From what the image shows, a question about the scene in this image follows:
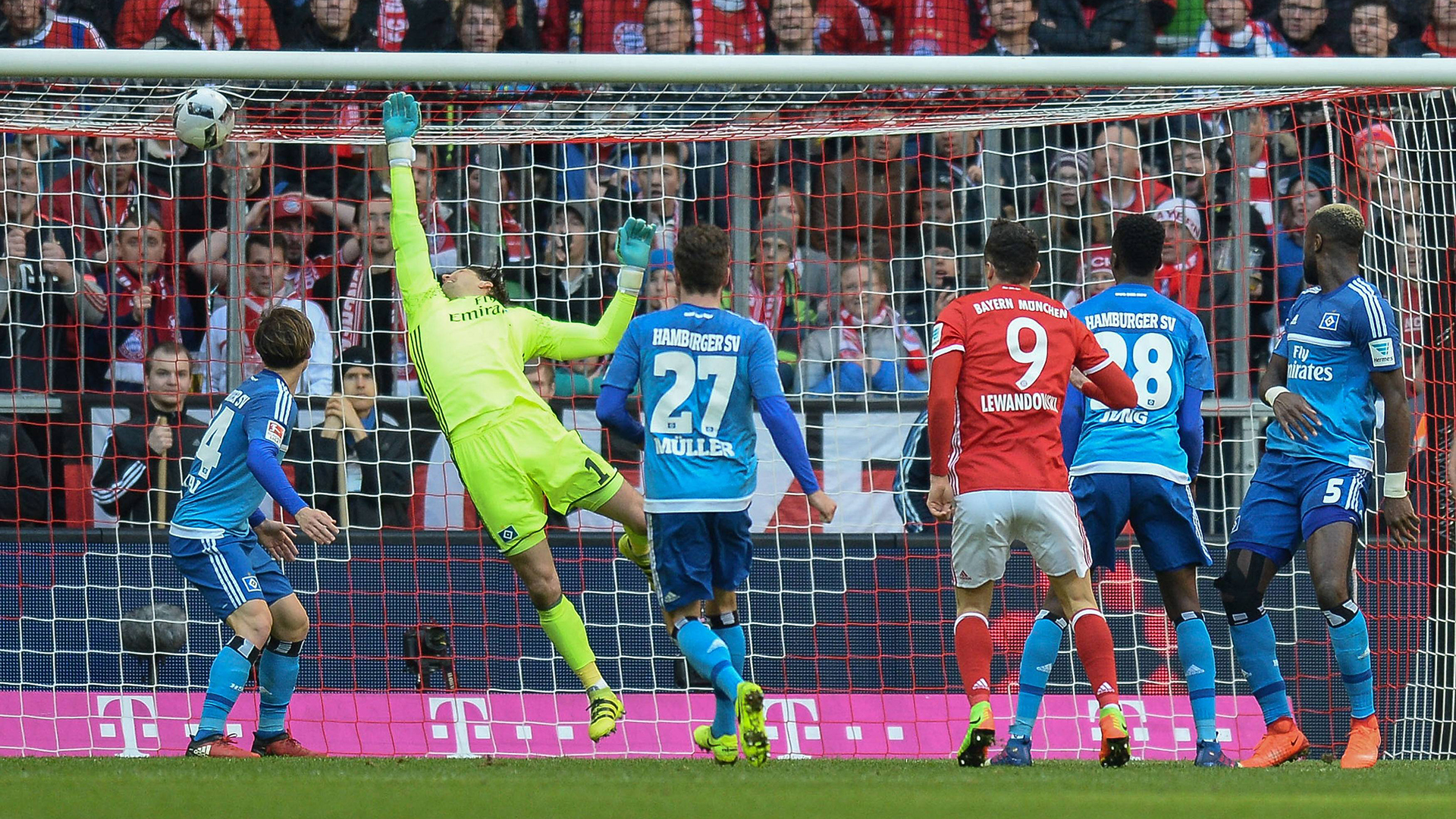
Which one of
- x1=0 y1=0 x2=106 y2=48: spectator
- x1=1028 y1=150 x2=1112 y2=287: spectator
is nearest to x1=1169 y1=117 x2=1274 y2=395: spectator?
x1=1028 y1=150 x2=1112 y2=287: spectator

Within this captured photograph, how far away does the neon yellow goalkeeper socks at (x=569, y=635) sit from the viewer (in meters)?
5.93

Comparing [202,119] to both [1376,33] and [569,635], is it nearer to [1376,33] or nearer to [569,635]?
[569,635]

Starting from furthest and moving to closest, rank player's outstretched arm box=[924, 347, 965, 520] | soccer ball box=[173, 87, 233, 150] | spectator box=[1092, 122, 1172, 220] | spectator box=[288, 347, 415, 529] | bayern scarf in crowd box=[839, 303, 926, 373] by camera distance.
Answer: spectator box=[1092, 122, 1172, 220] → bayern scarf in crowd box=[839, 303, 926, 373] → spectator box=[288, 347, 415, 529] → soccer ball box=[173, 87, 233, 150] → player's outstretched arm box=[924, 347, 965, 520]

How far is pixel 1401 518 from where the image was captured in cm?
575

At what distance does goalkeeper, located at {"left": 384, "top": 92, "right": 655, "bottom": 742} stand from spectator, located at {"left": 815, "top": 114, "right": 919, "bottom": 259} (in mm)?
3093

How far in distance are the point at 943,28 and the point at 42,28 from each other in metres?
5.32

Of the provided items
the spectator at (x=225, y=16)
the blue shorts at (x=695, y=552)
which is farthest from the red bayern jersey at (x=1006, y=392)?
the spectator at (x=225, y=16)

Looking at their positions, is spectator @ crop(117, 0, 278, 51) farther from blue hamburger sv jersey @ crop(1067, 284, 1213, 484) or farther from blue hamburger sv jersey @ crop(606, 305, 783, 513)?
blue hamburger sv jersey @ crop(1067, 284, 1213, 484)

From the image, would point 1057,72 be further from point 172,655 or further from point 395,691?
point 172,655

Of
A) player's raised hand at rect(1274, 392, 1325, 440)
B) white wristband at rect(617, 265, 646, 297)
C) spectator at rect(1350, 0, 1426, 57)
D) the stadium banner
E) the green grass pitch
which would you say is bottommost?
the stadium banner

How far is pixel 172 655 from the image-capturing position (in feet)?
25.4

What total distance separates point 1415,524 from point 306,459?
5084 millimetres

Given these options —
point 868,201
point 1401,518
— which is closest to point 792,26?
point 868,201

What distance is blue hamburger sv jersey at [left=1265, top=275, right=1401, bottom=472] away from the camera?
5.70m
